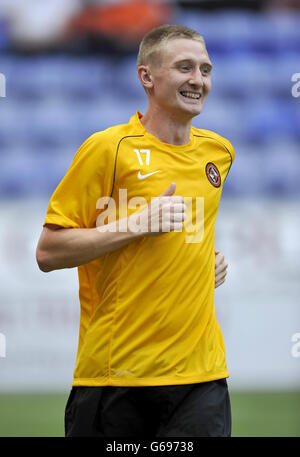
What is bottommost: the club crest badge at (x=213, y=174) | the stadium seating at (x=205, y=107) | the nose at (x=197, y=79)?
the club crest badge at (x=213, y=174)

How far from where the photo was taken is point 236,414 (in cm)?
627

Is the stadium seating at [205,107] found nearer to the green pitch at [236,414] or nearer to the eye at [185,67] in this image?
the green pitch at [236,414]

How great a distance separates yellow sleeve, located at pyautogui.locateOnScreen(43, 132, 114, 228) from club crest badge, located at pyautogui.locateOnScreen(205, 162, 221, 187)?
390 millimetres

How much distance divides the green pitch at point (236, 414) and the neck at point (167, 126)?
308 centimetres

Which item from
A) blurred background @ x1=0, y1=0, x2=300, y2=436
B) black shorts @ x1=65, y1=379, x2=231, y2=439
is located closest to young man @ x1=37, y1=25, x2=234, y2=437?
black shorts @ x1=65, y1=379, x2=231, y2=439

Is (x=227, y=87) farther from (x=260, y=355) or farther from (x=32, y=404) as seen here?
(x=32, y=404)

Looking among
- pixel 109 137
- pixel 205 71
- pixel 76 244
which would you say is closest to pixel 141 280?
pixel 76 244

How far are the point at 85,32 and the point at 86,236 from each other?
6.00m

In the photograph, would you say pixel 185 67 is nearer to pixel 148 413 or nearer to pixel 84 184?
pixel 84 184

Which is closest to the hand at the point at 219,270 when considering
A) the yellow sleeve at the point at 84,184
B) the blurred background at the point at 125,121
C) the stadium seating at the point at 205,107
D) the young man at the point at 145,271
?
the young man at the point at 145,271

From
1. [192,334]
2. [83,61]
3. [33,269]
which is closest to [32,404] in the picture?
[33,269]

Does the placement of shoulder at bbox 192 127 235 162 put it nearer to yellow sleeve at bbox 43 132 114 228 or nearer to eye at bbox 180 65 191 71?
eye at bbox 180 65 191 71

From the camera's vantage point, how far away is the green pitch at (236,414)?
5.60 metres

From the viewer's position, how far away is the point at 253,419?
19.8 ft
